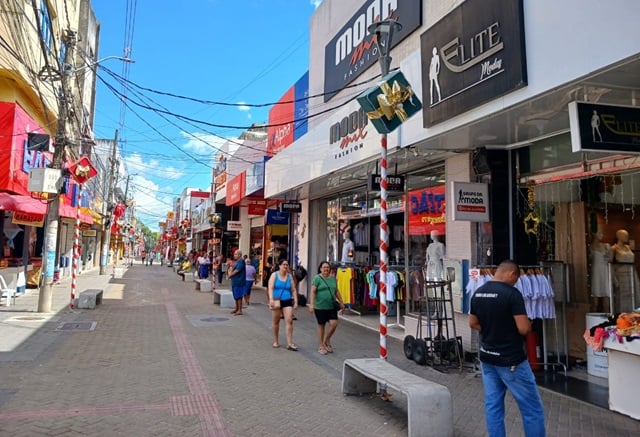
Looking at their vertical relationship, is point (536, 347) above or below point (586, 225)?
below

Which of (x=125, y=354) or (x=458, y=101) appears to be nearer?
(x=458, y=101)

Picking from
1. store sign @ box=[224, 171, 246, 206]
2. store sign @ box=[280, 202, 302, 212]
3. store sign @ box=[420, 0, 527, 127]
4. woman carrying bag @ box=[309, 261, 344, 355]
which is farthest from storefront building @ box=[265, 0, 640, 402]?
store sign @ box=[224, 171, 246, 206]

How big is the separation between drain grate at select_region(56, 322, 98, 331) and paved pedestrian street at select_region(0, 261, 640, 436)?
0.14 ft

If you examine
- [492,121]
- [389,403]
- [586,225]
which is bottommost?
[389,403]

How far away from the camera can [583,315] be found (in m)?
7.38

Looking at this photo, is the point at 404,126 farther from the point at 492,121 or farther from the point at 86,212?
the point at 86,212

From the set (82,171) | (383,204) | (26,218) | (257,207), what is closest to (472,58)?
(383,204)

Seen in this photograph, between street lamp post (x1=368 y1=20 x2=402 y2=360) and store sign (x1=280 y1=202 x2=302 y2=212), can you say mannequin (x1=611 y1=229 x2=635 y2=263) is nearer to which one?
street lamp post (x1=368 y1=20 x2=402 y2=360)

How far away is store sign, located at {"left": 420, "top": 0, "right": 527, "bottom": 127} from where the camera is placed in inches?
201

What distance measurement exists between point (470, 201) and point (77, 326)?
8.92 m

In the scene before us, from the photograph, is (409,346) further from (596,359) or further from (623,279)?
(623,279)

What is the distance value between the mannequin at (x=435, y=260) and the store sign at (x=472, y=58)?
2790mm

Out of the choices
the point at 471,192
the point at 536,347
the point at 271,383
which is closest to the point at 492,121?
the point at 471,192

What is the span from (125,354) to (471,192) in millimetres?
6443
